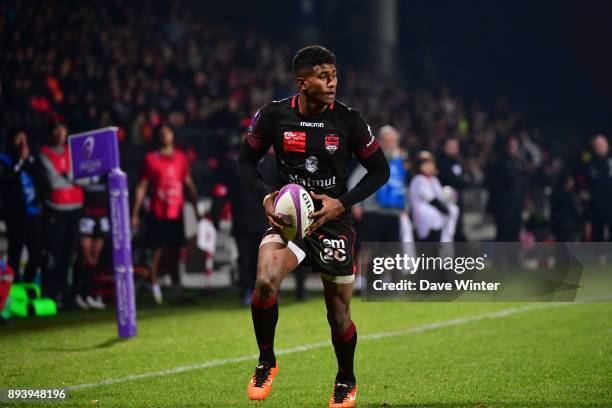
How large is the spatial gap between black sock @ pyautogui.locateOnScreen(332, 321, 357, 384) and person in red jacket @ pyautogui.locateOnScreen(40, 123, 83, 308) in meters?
6.69

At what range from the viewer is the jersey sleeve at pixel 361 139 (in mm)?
6594

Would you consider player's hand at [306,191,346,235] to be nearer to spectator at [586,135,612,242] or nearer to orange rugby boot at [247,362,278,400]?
orange rugby boot at [247,362,278,400]

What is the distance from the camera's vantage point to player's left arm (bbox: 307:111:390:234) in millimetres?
6430

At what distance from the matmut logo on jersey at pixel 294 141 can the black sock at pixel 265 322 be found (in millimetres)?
905

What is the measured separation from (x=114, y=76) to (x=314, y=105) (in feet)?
46.3

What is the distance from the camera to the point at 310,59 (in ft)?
21.2

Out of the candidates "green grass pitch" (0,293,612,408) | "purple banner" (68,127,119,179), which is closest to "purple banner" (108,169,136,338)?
"purple banner" (68,127,119,179)

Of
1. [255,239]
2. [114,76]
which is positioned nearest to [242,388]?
[255,239]

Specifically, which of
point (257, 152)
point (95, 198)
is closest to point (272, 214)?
point (257, 152)

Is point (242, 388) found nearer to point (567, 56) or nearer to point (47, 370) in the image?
point (47, 370)

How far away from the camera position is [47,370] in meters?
8.41

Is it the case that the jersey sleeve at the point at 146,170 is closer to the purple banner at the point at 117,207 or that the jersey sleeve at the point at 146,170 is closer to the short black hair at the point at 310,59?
the purple banner at the point at 117,207

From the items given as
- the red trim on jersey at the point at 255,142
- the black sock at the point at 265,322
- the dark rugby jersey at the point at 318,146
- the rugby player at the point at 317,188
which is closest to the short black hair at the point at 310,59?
the rugby player at the point at 317,188

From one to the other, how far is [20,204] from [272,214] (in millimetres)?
7147
